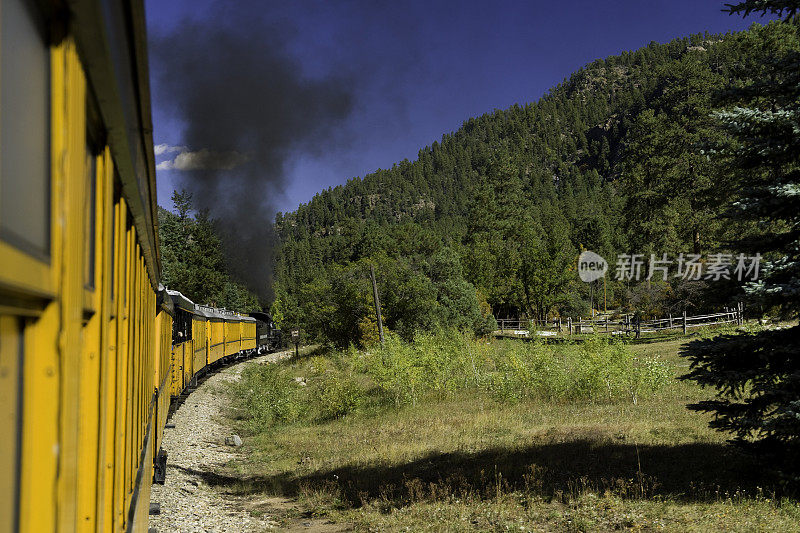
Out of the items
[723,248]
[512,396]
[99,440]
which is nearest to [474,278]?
[512,396]

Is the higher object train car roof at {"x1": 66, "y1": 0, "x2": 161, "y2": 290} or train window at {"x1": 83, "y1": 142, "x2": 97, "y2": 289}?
train car roof at {"x1": 66, "y1": 0, "x2": 161, "y2": 290}

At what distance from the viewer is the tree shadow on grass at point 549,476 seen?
832 centimetres

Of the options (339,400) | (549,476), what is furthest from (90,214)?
(339,400)

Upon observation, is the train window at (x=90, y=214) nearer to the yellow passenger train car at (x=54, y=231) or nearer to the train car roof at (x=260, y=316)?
the yellow passenger train car at (x=54, y=231)

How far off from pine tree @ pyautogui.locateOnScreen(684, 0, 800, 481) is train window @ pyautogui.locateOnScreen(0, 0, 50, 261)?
7.70 metres

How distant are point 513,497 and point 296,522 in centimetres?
338

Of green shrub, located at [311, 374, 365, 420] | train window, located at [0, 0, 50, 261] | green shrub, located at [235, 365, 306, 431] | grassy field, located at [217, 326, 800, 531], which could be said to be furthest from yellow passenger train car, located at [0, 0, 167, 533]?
green shrub, located at [235, 365, 306, 431]

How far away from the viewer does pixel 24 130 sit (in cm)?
99

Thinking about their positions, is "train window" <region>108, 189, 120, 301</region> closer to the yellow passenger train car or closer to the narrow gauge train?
the narrow gauge train

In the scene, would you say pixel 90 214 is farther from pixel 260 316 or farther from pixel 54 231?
pixel 260 316

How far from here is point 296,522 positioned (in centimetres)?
906

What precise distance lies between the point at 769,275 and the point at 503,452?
5993 millimetres

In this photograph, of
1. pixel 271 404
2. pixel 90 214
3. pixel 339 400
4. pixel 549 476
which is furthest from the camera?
pixel 271 404

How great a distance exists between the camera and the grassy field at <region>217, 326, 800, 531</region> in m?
7.89
